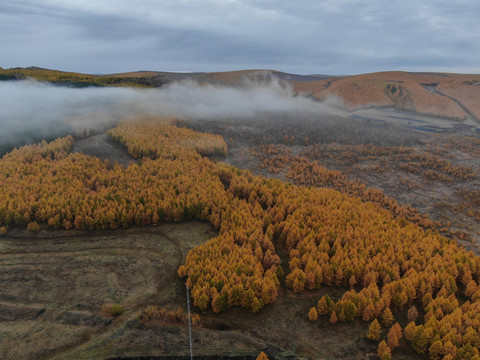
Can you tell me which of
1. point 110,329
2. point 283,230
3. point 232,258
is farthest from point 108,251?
point 283,230

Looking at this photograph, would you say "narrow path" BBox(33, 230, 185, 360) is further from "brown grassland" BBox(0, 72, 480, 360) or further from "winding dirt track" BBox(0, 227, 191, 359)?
"brown grassland" BBox(0, 72, 480, 360)

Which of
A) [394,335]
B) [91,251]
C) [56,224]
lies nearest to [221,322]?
[394,335]

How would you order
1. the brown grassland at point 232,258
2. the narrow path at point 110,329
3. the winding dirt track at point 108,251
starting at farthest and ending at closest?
the winding dirt track at point 108,251 → the brown grassland at point 232,258 → the narrow path at point 110,329

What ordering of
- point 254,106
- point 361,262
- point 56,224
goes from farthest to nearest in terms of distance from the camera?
point 254,106 < point 56,224 < point 361,262

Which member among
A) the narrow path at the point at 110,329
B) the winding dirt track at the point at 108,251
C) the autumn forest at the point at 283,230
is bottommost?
the narrow path at the point at 110,329

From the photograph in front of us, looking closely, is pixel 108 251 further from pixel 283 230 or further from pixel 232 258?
pixel 283 230

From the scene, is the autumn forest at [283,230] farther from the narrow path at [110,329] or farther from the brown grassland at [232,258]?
the narrow path at [110,329]

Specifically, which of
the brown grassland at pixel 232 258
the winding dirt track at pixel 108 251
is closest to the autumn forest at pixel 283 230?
the brown grassland at pixel 232 258

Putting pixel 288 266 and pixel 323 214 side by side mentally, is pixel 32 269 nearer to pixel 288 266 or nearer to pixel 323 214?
pixel 288 266

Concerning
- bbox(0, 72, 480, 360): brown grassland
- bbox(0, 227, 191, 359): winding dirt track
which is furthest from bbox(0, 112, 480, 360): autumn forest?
bbox(0, 227, 191, 359): winding dirt track

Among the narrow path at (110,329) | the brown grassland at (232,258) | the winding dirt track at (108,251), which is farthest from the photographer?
the winding dirt track at (108,251)

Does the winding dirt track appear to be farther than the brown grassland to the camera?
Yes
